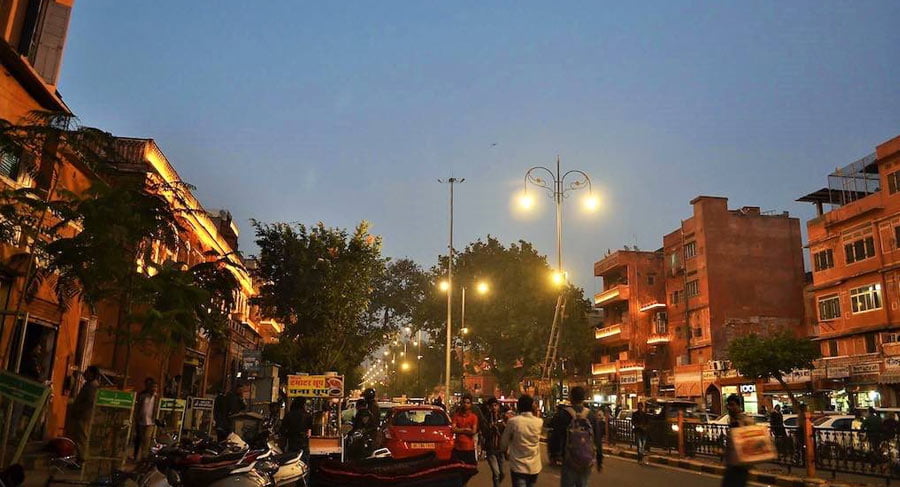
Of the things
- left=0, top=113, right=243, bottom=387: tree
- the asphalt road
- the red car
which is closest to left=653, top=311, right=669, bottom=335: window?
the asphalt road

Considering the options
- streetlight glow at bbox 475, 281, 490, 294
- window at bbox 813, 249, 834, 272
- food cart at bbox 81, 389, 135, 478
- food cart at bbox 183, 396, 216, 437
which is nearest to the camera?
food cart at bbox 81, 389, 135, 478

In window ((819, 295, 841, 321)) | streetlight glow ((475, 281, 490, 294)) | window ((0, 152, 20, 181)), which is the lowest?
window ((0, 152, 20, 181))

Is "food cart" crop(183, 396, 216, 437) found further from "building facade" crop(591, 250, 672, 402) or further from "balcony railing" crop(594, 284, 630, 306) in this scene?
"balcony railing" crop(594, 284, 630, 306)

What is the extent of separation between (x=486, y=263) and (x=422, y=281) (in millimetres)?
8921

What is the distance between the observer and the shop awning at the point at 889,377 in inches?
1224

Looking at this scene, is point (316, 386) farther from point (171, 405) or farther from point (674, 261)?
point (674, 261)

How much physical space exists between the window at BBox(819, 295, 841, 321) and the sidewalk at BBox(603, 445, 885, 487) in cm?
2145

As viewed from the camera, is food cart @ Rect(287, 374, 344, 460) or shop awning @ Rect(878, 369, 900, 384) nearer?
food cart @ Rect(287, 374, 344, 460)

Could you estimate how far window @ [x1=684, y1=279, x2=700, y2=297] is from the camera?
4916cm

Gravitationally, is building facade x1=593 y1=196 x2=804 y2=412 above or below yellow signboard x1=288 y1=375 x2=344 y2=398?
above

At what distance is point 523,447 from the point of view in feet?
25.7

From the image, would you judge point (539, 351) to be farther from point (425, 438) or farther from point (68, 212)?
point (68, 212)

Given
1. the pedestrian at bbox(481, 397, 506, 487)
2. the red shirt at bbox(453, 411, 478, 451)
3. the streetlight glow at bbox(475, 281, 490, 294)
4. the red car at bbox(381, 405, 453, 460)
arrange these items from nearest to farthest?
the red shirt at bbox(453, 411, 478, 451)
the pedestrian at bbox(481, 397, 506, 487)
the red car at bbox(381, 405, 453, 460)
the streetlight glow at bbox(475, 281, 490, 294)

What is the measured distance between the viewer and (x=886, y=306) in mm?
33188
